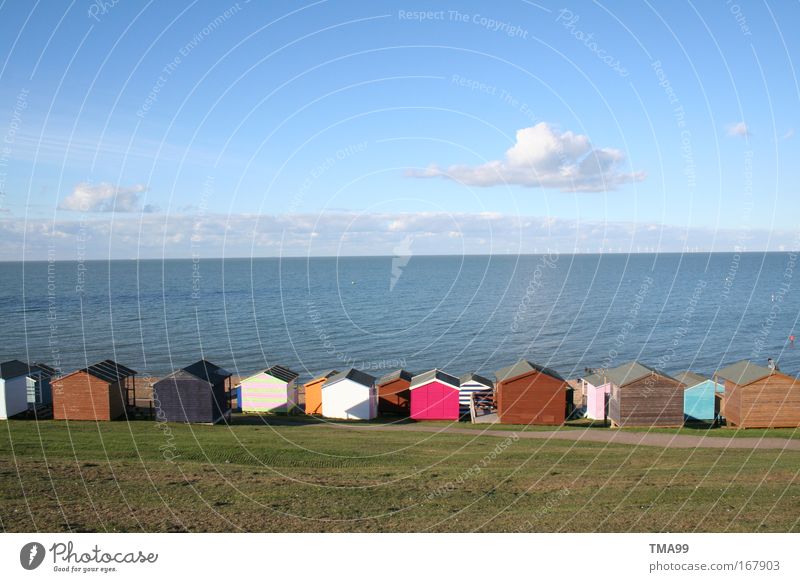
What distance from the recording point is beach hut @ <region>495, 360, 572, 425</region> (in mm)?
38844

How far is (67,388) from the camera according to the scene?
1506 inches

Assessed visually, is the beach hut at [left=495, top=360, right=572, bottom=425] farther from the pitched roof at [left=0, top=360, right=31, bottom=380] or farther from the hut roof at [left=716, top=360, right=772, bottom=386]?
the pitched roof at [left=0, top=360, right=31, bottom=380]

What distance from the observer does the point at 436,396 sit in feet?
136

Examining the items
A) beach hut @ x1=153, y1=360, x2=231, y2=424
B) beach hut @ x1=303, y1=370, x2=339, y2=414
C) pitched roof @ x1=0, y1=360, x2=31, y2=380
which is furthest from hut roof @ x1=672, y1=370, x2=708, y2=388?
pitched roof @ x1=0, y1=360, x2=31, y2=380

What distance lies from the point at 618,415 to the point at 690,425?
5169 millimetres

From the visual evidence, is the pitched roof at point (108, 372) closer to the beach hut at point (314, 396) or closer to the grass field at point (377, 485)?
the grass field at point (377, 485)

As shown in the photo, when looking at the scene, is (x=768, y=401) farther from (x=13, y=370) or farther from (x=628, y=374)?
(x=13, y=370)

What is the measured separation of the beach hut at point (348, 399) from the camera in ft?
136

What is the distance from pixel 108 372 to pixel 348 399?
1560cm

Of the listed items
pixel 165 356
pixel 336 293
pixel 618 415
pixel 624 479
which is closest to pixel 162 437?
pixel 624 479

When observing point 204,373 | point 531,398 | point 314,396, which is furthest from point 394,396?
point 204,373

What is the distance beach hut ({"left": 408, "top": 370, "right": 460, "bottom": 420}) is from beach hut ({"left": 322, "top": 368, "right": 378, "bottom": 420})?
114 inches

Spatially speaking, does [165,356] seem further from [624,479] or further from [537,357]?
[624,479]
